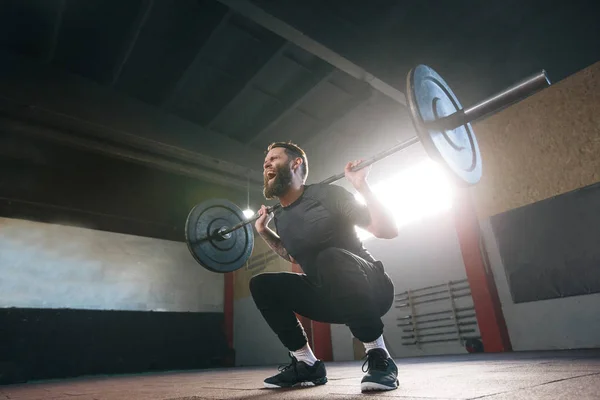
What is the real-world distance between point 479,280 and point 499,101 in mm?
2773

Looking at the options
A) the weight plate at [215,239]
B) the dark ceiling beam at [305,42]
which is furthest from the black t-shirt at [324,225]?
the dark ceiling beam at [305,42]

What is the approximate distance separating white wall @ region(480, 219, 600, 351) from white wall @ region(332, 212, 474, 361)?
427 mm

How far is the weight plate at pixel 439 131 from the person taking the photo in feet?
4.72

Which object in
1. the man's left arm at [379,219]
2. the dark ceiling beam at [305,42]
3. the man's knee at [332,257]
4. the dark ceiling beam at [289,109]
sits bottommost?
the man's knee at [332,257]

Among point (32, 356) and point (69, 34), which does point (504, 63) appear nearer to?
point (69, 34)

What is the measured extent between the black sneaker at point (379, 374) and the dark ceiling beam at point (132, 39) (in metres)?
3.33

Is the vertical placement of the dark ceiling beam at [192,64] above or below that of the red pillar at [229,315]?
above

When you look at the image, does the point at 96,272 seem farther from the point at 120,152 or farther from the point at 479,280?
the point at 479,280

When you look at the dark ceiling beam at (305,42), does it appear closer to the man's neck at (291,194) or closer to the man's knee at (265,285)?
the man's neck at (291,194)

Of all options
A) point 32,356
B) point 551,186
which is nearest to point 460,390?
point 551,186

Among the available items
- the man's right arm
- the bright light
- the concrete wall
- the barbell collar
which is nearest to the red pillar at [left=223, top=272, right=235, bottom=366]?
the bright light

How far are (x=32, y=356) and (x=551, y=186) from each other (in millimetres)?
7042

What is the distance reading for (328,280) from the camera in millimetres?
1316

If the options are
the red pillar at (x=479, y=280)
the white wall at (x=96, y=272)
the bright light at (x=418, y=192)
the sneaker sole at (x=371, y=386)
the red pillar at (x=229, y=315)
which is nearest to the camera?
the sneaker sole at (x=371, y=386)
